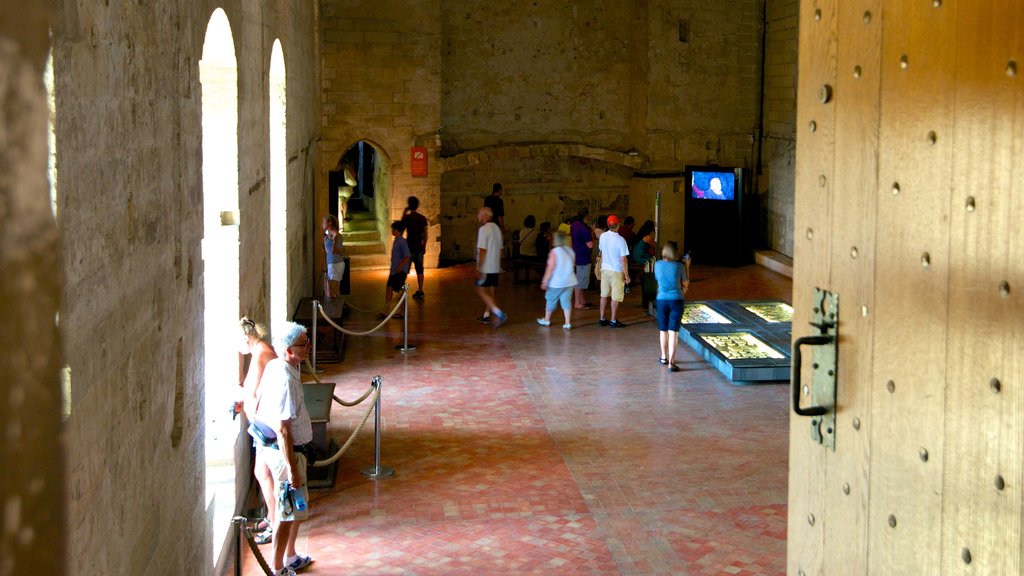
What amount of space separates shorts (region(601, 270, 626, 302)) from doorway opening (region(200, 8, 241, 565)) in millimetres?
7433

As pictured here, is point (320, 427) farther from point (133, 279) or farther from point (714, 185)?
point (714, 185)

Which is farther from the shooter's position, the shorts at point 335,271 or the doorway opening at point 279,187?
the shorts at point 335,271

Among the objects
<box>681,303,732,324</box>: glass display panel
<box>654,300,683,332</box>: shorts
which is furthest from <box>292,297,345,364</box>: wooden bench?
<box>681,303,732,324</box>: glass display panel

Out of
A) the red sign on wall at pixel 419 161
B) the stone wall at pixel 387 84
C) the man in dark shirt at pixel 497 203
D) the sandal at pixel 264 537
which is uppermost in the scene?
the stone wall at pixel 387 84

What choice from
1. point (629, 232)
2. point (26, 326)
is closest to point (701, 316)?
point (629, 232)

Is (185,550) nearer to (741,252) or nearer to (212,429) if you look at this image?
(212,429)

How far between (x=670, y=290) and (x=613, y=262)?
238 cm

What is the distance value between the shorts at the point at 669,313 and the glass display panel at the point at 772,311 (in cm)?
250

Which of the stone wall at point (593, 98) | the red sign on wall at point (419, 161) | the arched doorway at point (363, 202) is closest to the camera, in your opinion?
the red sign on wall at point (419, 161)

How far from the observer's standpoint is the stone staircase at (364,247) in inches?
805

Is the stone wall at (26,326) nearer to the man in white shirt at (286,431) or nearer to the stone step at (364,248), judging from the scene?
the man in white shirt at (286,431)

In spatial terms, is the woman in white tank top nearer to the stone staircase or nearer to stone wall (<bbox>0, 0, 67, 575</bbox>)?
the stone staircase

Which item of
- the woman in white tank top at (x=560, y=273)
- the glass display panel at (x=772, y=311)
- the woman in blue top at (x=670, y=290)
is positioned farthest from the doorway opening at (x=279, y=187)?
the glass display panel at (x=772, y=311)

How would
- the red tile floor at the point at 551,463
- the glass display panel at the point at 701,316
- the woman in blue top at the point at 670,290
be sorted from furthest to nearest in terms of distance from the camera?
the glass display panel at the point at 701,316 → the woman in blue top at the point at 670,290 → the red tile floor at the point at 551,463
